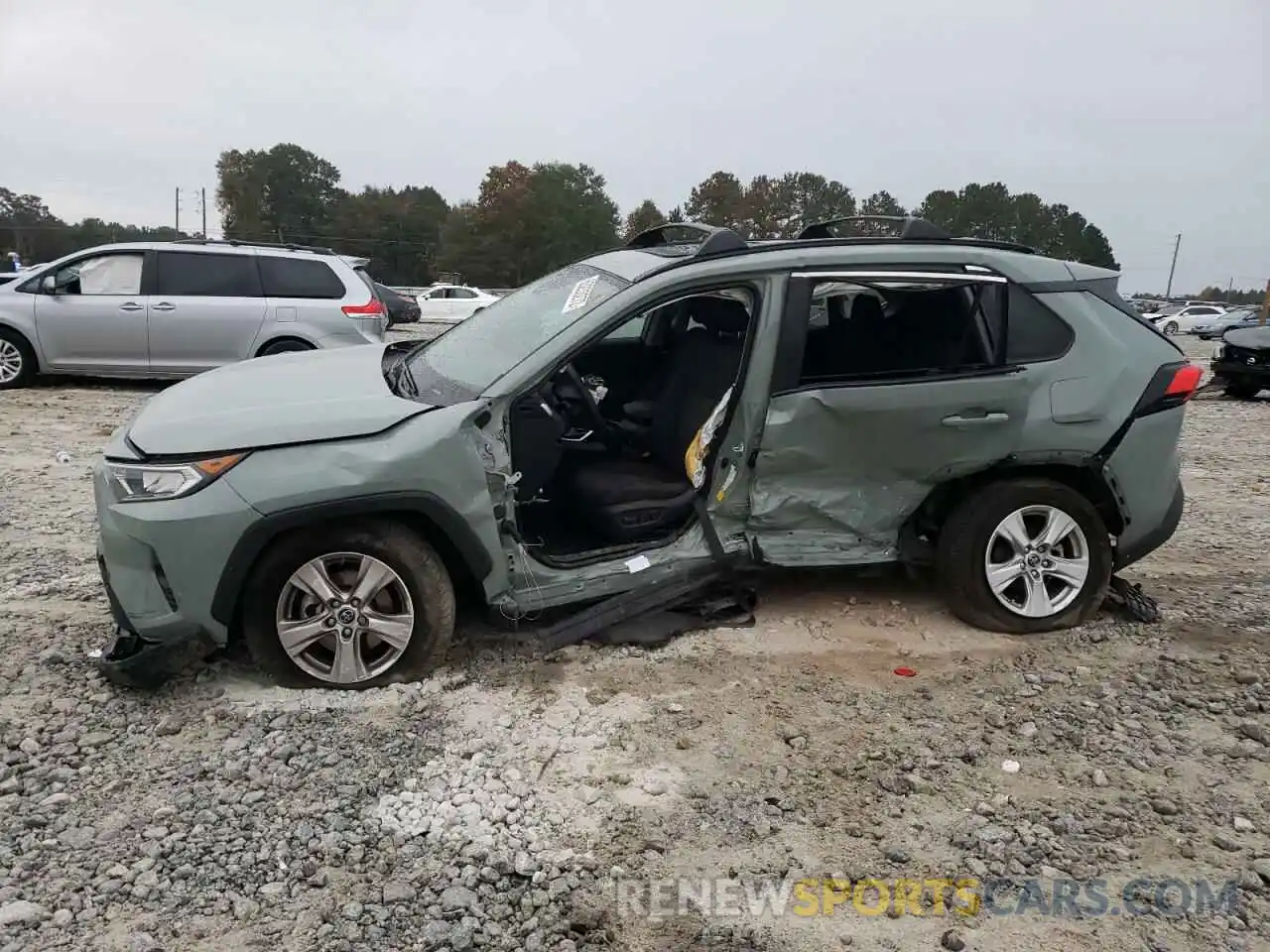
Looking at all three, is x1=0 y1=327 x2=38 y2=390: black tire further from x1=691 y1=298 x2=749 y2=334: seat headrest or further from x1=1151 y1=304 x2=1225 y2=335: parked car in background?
x1=1151 y1=304 x2=1225 y2=335: parked car in background

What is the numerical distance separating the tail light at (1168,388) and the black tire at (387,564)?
10.1 feet

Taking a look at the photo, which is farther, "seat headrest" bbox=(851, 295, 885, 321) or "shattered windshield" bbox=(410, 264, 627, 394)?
"seat headrest" bbox=(851, 295, 885, 321)

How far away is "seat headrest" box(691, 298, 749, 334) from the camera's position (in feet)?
14.3

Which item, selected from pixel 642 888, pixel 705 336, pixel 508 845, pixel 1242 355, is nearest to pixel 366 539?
pixel 508 845

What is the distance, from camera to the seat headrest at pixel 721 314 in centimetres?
437

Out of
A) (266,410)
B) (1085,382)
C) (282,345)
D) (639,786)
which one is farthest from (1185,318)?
(266,410)

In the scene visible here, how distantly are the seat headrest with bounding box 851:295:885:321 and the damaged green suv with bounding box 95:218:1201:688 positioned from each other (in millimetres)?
15

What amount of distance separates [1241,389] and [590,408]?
39.5ft

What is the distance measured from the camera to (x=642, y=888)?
2719 millimetres

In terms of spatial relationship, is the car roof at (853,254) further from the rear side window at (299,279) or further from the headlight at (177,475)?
the rear side window at (299,279)

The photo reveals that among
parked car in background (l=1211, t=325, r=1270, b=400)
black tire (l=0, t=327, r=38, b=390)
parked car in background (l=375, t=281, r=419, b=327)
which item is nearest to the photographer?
black tire (l=0, t=327, r=38, b=390)

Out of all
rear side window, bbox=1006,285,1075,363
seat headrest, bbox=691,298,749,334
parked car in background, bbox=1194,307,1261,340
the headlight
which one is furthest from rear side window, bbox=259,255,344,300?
parked car in background, bbox=1194,307,1261,340

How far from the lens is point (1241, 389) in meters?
13.2

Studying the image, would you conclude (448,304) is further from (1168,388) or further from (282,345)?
(1168,388)
